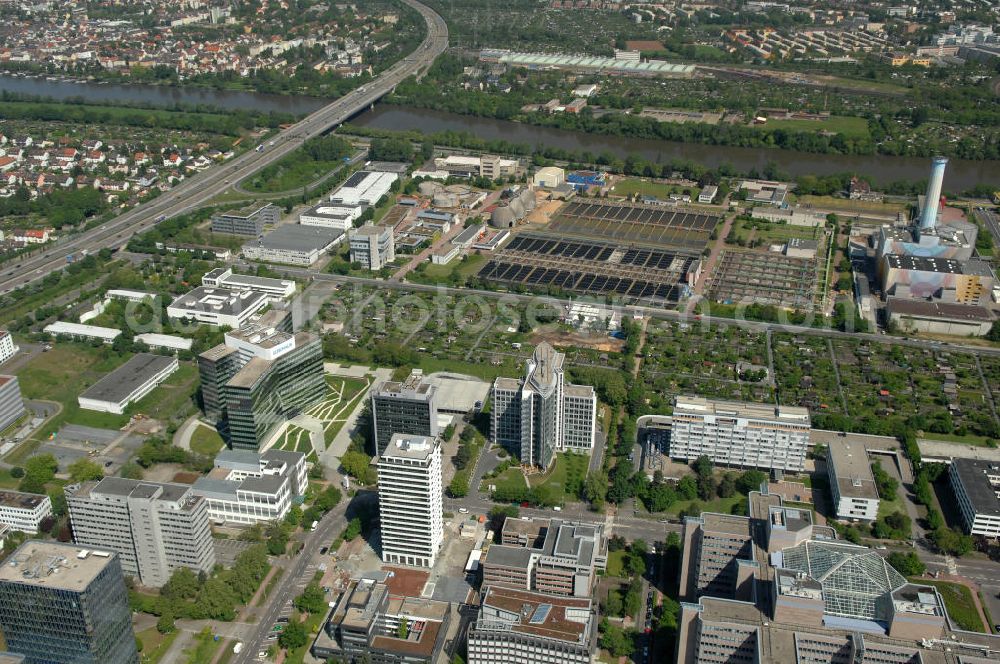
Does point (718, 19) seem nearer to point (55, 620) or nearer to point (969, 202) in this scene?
point (969, 202)

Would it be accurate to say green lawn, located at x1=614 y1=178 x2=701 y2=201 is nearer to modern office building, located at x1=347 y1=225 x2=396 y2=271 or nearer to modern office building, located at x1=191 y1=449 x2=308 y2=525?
modern office building, located at x1=347 y1=225 x2=396 y2=271

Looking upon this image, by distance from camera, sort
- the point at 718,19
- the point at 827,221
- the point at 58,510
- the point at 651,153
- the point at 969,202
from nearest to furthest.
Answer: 1. the point at 58,510
2. the point at 827,221
3. the point at 969,202
4. the point at 651,153
5. the point at 718,19

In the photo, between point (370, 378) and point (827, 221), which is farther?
point (827, 221)

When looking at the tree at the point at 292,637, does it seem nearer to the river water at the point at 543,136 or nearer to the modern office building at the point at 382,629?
the modern office building at the point at 382,629

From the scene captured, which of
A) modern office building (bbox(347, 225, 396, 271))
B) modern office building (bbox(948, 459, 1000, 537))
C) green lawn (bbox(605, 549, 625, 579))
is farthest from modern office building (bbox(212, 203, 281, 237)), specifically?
modern office building (bbox(948, 459, 1000, 537))

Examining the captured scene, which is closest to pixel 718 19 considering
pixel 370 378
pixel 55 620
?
pixel 370 378

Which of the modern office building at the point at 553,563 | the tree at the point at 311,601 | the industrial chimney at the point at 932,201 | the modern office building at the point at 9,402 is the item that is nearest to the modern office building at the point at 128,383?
the modern office building at the point at 9,402

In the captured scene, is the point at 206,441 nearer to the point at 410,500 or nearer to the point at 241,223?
the point at 410,500
